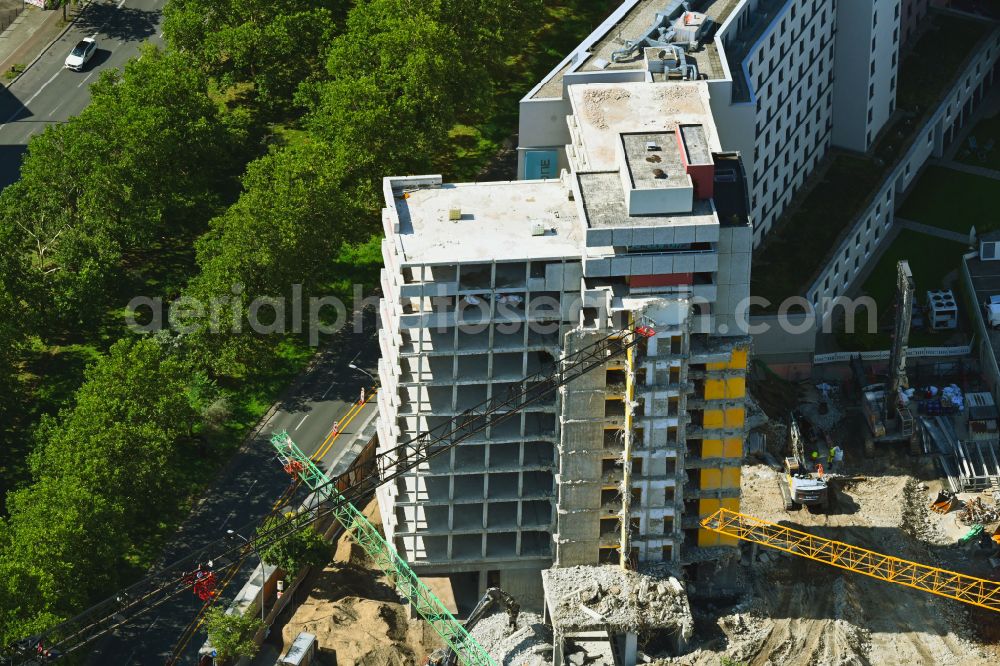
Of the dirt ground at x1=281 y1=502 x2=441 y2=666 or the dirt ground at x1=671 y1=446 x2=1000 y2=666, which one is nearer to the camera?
the dirt ground at x1=671 y1=446 x2=1000 y2=666

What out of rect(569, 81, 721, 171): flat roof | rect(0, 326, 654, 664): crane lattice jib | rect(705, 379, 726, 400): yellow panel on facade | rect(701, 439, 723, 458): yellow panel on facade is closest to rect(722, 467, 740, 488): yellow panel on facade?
rect(701, 439, 723, 458): yellow panel on facade

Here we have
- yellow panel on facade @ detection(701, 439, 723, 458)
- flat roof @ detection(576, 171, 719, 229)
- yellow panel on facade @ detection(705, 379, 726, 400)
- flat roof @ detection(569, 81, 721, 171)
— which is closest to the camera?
flat roof @ detection(576, 171, 719, 229)

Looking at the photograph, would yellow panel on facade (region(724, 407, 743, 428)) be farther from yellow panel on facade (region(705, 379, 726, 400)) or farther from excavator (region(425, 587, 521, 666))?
excavator (region(425, 587, 521, 666))

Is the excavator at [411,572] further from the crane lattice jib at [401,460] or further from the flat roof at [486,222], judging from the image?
the flat roof at [486,222]

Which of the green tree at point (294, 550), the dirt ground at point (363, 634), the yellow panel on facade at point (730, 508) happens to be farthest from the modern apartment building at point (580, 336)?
the green tree at point (294, 550)

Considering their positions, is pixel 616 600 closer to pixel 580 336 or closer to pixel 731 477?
pixel 731 477

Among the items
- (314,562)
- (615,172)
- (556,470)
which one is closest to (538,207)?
(615,172)
